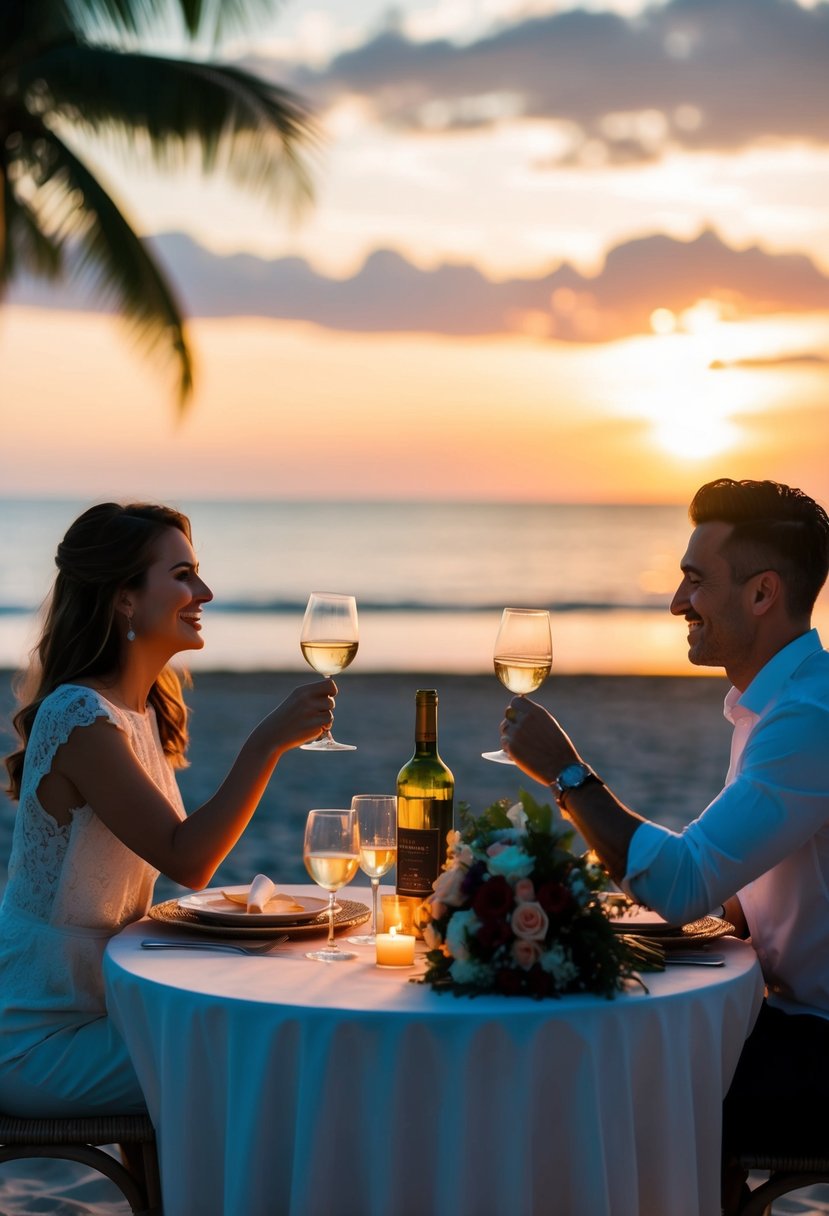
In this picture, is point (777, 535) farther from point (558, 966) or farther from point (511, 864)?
point (558, 966)

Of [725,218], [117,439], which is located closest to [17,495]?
[117,439]

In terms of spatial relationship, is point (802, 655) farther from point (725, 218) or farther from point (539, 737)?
point (725, 218)

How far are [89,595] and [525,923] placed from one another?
5.40ft

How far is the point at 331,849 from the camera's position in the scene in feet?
10.1

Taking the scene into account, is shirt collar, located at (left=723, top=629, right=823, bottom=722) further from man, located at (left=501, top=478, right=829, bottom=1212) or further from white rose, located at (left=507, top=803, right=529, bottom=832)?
white rose, located at (left=507, top=803, right=529, bottom=832)

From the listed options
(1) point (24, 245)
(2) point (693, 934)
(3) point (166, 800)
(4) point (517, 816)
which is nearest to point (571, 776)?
(4) point (517, 816)

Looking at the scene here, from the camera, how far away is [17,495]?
60.1 meters

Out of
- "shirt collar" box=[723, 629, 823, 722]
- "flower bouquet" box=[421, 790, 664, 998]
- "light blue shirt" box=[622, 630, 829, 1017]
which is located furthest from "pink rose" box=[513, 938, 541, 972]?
"shirt collar" box=[723, 629, 823, 722]

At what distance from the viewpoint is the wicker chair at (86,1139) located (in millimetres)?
3246

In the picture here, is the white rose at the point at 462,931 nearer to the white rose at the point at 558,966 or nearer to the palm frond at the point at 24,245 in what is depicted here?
the white rose at the point at 558,966

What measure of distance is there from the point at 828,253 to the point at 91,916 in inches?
1106

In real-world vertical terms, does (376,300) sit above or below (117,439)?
above

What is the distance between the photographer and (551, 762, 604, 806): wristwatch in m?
3.16

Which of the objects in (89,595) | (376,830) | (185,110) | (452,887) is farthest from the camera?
(185,110)
